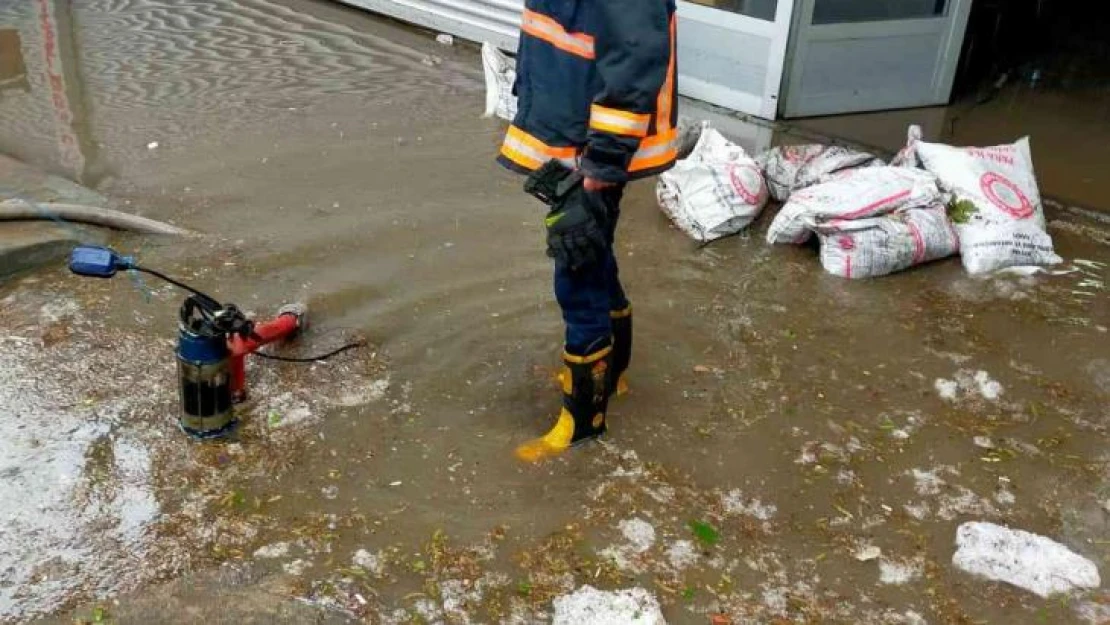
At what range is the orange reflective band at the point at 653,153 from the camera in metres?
2.86

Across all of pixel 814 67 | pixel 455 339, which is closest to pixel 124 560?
pixel 455 339

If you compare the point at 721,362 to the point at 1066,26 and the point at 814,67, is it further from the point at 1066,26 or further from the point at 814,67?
the point at 1066,26

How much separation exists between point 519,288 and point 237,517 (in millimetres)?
1655

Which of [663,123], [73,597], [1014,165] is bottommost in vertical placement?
[73,597]

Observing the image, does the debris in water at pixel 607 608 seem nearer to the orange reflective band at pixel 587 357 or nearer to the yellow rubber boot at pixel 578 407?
the yellow rubber boot at pixel 578 407

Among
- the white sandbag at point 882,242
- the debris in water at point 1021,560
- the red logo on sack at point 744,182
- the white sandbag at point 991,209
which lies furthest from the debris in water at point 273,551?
the white sandbag at point 991,209

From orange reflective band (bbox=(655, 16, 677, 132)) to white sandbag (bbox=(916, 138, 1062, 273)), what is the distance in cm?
219

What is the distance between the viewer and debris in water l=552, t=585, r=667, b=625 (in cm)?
257

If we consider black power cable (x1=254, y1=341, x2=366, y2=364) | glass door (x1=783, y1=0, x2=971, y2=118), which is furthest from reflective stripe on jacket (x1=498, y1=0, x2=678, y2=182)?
glass door (x1=783, y1=0, x2=971, y2=118)

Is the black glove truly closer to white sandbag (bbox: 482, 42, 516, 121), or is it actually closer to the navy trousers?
the navy trousers

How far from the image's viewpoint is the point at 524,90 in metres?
2.88

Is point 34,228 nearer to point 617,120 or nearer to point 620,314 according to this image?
point 620,314

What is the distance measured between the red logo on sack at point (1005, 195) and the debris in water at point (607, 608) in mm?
2828

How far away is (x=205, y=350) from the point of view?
2.98 meters
